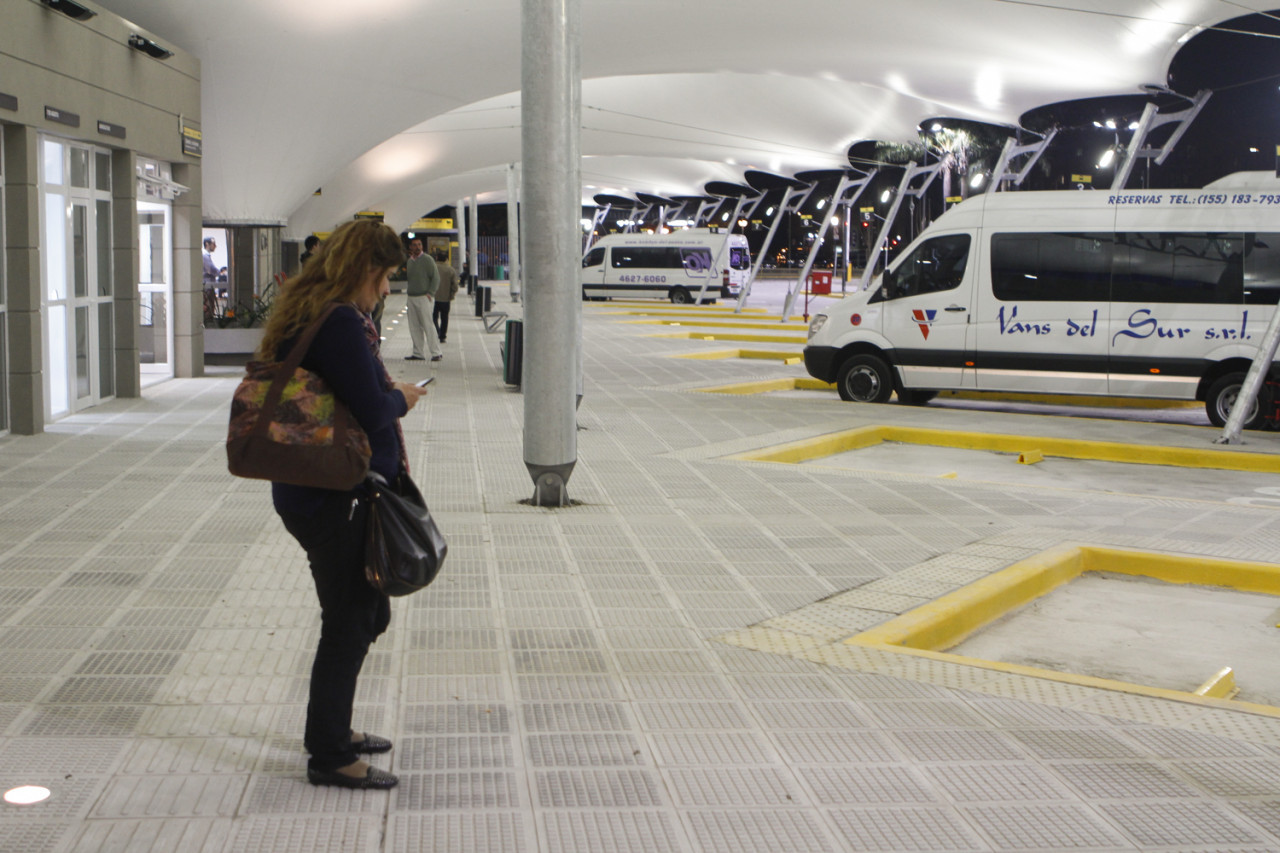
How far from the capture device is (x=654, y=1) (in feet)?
64.1

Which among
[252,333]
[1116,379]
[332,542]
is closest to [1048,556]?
[332,542]

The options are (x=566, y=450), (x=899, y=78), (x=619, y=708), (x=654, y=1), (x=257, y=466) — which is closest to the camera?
(x=257, y=466)

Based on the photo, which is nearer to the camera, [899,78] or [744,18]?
[744,18]

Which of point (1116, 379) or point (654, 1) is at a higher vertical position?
point (654, 1)

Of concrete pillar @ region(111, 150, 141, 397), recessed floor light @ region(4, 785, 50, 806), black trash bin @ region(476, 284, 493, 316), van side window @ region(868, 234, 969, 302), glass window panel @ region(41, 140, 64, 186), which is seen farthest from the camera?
black trash bin @ region(476, 284, 493, 316)

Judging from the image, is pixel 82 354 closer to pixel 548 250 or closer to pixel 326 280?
pixel 548 250

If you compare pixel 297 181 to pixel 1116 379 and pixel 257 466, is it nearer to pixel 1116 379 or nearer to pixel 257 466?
pixel 1116 379

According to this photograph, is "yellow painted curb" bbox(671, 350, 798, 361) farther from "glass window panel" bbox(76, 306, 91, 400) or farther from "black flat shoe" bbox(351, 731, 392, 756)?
"black flat shoe" bbox(351, 731, 392, 756)

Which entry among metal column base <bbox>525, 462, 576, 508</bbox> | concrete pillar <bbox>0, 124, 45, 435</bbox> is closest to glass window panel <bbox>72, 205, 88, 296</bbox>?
concrete pillar <bbox>0, 124, 45, 435</bbox>

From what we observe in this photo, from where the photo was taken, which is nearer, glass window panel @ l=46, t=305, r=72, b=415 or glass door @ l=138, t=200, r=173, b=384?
glass window panel @ l=46, t=305, r=72, b=415

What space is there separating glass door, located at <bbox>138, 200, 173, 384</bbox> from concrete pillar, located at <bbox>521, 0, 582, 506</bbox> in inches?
324

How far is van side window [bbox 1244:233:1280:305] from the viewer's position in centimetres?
1253

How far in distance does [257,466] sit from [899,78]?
71.7 ft

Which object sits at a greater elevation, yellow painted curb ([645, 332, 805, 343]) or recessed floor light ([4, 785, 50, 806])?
yellow painted curb ([645, 332, 805, 343])
